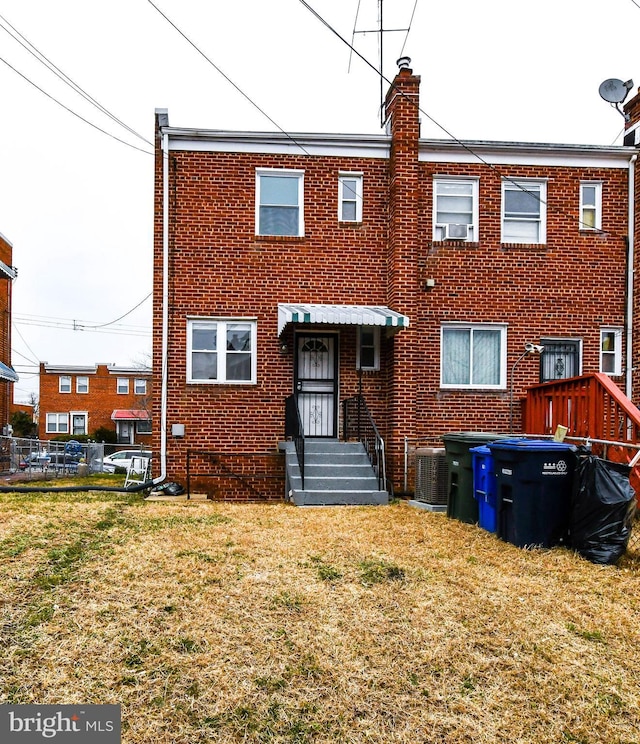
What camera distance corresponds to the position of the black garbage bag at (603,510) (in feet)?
21.0

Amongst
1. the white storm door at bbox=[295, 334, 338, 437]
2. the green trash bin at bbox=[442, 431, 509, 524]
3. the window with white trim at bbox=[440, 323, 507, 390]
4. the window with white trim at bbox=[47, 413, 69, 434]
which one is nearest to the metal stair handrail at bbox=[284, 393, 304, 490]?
the white storm door at bbox=[295, 334, 338, 437]

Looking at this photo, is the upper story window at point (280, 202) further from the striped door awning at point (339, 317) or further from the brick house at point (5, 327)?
the brick house at point (5, 327)

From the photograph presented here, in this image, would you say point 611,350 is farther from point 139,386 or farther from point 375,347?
point 139,386

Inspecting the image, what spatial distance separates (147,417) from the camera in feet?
134

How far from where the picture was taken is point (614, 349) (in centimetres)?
1340

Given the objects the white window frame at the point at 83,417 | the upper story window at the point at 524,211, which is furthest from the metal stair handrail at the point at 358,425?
the white window frame at the point at 83,417

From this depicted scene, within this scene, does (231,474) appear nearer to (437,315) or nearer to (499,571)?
(437,315)

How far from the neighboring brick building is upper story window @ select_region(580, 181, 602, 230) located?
3295cm

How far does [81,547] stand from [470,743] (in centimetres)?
450

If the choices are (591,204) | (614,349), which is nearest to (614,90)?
(591,204)

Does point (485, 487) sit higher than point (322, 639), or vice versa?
point (485, 487)

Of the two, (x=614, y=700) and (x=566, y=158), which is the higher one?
(x=566, y=158)

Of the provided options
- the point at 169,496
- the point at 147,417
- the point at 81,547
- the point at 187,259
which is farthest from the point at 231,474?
the point at 147,417

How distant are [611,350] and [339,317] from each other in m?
5.94
